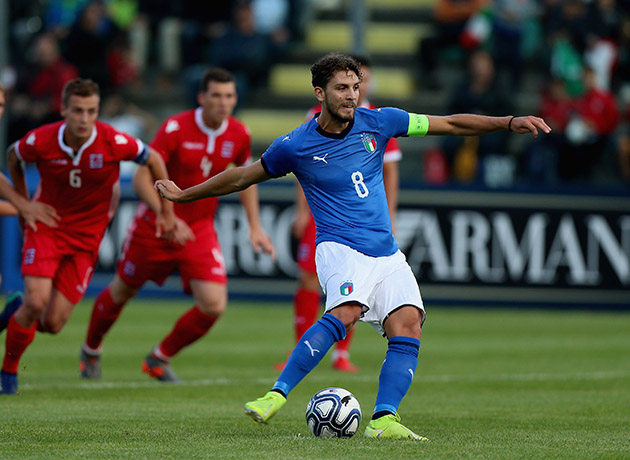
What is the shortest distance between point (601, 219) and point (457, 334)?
12.2 ft

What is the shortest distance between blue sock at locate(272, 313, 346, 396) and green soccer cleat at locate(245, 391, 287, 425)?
179 millimetres

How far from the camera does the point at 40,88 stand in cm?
2145

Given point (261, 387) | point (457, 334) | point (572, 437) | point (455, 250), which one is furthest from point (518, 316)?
point (572, 437)

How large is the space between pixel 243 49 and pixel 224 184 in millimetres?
15318

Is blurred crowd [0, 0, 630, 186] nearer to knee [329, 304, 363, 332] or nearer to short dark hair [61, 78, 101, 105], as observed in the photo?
short dark hair [61, 78, 101, 105]

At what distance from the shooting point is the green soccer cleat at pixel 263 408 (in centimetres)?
634

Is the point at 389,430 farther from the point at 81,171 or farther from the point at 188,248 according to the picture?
the point at 188,248

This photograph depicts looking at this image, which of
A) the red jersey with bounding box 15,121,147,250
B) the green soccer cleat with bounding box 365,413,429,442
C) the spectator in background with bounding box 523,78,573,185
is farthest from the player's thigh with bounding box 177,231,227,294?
the spectator in background with bounding box 523,78,573,185

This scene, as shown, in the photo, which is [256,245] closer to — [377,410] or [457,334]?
[377,410]

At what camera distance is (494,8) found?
21.9 metres

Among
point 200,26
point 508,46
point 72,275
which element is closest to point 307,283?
point 72,275

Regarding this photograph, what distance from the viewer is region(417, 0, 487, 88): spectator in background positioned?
22.2 metres

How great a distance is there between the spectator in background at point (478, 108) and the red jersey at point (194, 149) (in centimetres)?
926

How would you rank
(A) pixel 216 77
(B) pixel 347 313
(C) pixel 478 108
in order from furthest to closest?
(C) pixel 478 108 < (A) pixel 216 77 < (B) pixel 347 313
